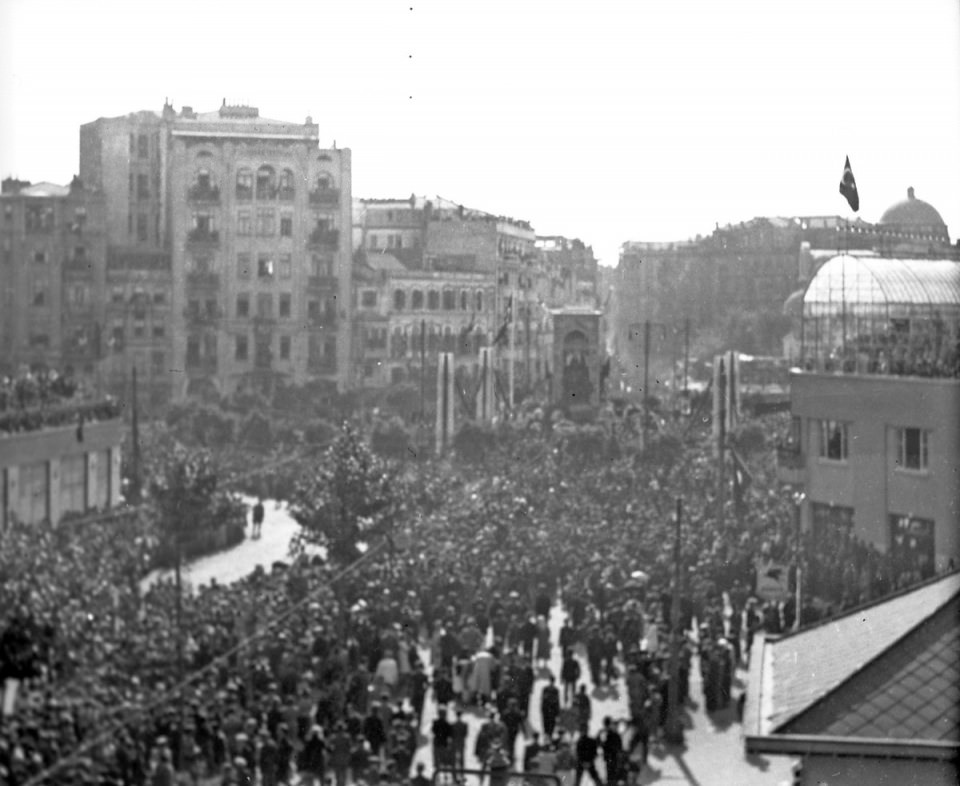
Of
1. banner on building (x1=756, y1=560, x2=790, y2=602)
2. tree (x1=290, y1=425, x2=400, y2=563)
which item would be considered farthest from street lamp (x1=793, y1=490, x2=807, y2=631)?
tree (x1=290, y1=425, x2=400, y2=563)

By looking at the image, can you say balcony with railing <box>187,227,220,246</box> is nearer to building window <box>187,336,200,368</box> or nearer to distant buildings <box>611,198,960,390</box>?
building window <box>187,336,200,368</box>

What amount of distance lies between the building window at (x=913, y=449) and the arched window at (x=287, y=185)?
9.15m

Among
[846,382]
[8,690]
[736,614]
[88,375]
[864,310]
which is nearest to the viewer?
[8,690]

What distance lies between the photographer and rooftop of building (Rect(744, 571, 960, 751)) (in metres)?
8.40

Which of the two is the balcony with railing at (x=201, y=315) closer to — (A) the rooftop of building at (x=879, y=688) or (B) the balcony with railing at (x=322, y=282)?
(B) the balcony with railing at (x=322, y=282)

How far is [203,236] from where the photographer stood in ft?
73.6

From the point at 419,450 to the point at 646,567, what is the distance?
29.3 ft

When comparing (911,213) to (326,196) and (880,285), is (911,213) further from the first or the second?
(326,196)

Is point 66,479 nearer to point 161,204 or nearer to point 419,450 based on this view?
point 161,204

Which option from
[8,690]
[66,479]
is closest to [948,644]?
[8,690]

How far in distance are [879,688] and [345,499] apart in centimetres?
1493

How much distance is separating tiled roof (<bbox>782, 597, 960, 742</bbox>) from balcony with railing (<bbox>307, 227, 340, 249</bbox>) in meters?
18.8

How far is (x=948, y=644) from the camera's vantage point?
29.1 feet

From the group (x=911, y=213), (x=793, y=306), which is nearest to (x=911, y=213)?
(x=911, y=213)
